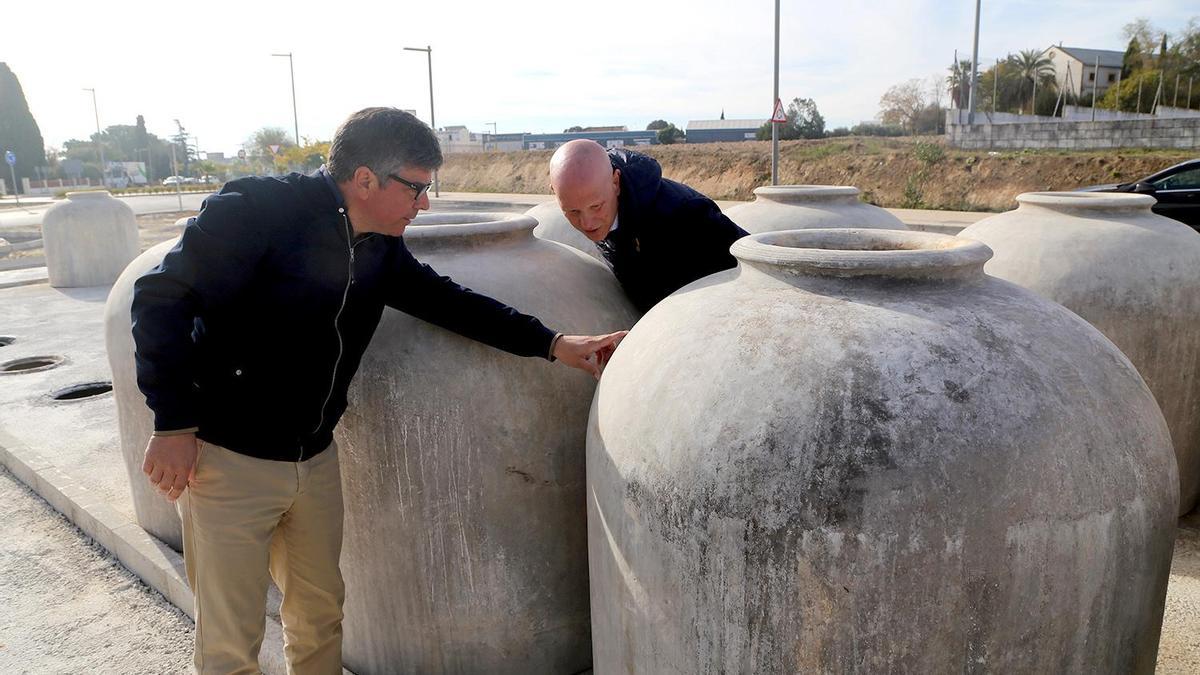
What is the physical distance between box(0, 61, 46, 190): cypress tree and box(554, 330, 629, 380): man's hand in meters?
71.2

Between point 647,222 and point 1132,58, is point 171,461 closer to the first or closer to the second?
point 647,222

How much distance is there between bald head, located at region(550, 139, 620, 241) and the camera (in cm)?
317

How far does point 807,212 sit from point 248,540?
15.2 feet

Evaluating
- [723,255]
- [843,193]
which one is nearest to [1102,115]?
[843,193]

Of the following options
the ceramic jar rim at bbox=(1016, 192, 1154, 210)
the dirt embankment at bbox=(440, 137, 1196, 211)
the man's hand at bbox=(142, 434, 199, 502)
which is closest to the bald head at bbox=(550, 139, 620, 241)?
the man's hand at bbox=(142, 434, 199, 502)

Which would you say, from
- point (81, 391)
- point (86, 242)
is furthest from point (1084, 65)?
point (81, 391)

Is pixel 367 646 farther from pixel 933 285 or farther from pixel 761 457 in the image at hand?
pixel 933 285

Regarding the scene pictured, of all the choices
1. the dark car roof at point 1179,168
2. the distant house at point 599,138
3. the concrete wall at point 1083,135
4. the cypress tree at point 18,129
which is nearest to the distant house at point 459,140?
the distant house at point 599,138

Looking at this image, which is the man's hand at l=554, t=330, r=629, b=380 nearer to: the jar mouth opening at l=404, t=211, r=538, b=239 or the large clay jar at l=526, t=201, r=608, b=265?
the jar mouth opening at l=404, t=211, r=538, b=239

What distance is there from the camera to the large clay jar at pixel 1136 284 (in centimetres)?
439

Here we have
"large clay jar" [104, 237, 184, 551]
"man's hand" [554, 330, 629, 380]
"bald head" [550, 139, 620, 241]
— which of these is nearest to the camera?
"man's hand" [554, 330, 629, 380]

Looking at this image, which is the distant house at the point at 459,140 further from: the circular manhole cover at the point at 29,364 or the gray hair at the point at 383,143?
the gray hair at the point at 383,143

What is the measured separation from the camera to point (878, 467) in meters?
1.90

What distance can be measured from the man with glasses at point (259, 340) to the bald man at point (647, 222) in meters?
0.76
